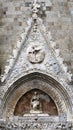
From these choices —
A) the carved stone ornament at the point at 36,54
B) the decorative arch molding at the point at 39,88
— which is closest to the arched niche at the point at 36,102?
the decorative arch molding at the point at 39,88

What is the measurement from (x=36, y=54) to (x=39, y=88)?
82 cm

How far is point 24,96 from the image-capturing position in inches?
386

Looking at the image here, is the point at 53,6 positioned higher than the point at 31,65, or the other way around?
the point at 53,6

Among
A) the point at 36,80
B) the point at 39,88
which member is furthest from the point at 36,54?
the point at 39,88

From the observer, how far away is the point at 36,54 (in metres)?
9.63

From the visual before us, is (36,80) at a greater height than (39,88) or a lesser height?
greater

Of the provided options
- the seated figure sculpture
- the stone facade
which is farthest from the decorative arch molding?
the seated figure sculpture

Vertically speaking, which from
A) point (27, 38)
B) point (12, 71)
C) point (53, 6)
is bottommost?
point (12, 71)

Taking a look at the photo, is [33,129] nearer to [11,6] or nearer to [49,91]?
[49,91]

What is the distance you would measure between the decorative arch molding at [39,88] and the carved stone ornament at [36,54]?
12.2 inches

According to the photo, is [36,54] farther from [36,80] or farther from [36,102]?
[36,102]

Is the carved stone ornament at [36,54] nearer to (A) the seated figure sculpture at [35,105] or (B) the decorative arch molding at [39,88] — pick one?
(B) the decorative arch molding at [39,88]

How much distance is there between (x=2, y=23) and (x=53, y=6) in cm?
138

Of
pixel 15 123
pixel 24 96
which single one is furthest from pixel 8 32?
pixel 15 123
